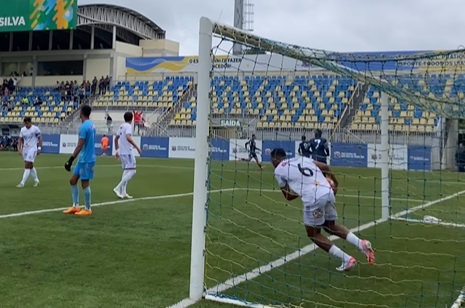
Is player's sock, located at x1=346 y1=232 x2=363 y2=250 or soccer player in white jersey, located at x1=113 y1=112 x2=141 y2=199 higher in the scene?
soccer player in white jersey, located at x1=113 y1=112 x2=141 y2=199

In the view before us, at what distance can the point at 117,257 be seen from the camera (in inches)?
249

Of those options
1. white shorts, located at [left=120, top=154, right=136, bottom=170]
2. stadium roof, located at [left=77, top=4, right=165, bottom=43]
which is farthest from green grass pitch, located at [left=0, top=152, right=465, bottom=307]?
stadium roof, located at [left=77, top=4, right=165, bottom=43]

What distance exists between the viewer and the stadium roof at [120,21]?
139 feet

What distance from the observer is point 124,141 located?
12.3 meters

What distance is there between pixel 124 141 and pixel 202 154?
7.59m

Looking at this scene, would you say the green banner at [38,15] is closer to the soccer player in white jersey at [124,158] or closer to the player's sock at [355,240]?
the soccer player in white jersey at [124,158]

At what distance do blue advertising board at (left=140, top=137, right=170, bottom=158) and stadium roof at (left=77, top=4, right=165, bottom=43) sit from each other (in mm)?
13344

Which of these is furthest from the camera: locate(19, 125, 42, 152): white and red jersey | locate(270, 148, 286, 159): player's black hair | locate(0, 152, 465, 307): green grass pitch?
locate(19, 125, 42, 152): white and red jersey

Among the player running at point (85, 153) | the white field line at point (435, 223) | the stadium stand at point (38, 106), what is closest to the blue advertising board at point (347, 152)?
the white field line at point (435, 223)

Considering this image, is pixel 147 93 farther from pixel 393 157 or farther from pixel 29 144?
pixel 393 157

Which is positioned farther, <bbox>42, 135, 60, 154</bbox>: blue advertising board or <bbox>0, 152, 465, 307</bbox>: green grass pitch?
<bbox>42, 135, 60, 154</bbox>: blue advertising board

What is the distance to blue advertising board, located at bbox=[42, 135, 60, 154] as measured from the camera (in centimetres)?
3612

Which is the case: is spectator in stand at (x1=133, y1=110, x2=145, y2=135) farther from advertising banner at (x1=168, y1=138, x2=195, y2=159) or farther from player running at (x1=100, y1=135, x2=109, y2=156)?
advertising banner at (x1=168, y1=138, x2=195, y2=159)

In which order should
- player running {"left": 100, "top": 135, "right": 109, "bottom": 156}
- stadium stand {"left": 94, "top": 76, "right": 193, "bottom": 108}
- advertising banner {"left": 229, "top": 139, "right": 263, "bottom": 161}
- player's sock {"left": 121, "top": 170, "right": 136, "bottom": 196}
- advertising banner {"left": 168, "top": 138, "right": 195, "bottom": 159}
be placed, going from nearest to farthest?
advertising banner {"left": 229, "top": 139, "right": 263, "bottom": 161}, player's sock {"left": 121, "top": 170, "right": 136, "bottom": 196}, advertising banner {"left": 168, "top": 138, "right": 195, "bottom": 159}, player running {"left": 100, "top": 135, "right": 109, "bottom": 156}, stadium stand {"left": 94, "top": 76, "right": 193, "bottom": 108}
